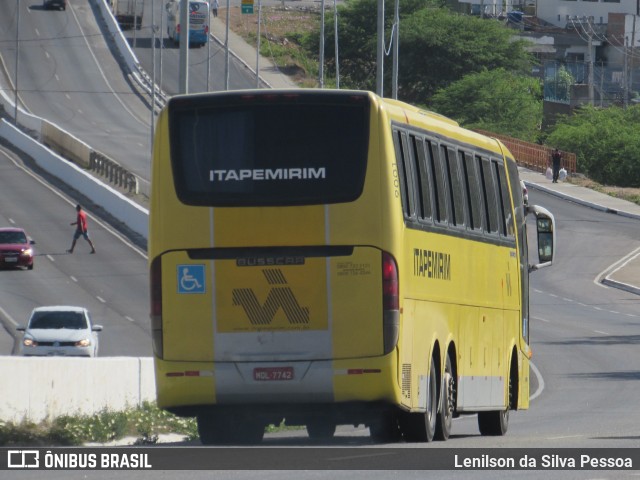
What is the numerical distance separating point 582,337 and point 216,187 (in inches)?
1232

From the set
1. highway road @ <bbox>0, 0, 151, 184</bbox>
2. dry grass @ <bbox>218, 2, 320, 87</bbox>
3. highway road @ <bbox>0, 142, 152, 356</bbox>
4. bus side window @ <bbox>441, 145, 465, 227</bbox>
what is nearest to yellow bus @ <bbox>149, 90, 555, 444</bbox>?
bus side window @ <bbox>441, 145, 465, 227</bbox>

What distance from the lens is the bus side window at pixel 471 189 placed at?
18625 mm

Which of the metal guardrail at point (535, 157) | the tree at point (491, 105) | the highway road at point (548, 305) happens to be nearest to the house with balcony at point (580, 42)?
the tree at point (491, 105)

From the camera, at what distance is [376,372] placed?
1539cm

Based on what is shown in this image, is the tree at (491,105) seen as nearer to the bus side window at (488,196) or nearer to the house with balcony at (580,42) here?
the house with balcony at (580,42)

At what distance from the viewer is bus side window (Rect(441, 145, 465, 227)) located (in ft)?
58.7

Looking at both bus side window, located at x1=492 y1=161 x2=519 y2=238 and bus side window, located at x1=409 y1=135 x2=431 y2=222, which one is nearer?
bus side window, located at x1=409 y1=135 x2=431 y2=222

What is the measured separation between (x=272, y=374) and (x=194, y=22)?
93170 mm

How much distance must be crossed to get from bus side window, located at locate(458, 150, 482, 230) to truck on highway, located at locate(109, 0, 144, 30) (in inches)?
3767

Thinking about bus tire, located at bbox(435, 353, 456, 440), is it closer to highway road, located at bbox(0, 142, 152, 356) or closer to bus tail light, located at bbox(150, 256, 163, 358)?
bus tail light, located at bbox(150, 256, 163, 358)

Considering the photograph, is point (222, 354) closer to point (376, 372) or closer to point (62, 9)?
point (376, 372)

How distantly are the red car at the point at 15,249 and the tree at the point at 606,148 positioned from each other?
47.6 m

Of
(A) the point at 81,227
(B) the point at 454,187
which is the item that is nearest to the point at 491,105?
(A) the point at 81,227

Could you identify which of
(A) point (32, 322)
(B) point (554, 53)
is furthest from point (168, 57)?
(A) point (32, 322)
